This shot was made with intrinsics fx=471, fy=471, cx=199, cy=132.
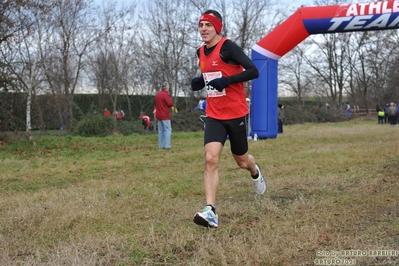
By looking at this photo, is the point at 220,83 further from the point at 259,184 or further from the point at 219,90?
the point at 259,184

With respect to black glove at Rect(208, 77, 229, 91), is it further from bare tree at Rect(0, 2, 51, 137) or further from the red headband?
bare tree at Rect(0, 2, 51, 137)

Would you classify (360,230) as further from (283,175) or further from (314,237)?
(283,175)

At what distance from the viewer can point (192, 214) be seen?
16.2 feet

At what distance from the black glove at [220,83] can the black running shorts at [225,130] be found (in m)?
0.37

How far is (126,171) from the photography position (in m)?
8.94

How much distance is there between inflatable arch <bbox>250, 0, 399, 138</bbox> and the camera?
12.4 metres

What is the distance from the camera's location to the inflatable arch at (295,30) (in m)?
12.4

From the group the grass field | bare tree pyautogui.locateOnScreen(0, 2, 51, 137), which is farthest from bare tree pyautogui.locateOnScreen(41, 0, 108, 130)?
the grass field

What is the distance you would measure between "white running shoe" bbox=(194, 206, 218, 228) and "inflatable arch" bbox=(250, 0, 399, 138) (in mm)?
9940

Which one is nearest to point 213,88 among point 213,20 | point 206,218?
point 213,20

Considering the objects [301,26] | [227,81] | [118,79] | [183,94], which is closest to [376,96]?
[183,94]

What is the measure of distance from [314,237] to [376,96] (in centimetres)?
5056

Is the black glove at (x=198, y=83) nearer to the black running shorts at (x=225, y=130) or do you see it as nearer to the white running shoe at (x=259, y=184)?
the black running shorts at (x=225, y=130)

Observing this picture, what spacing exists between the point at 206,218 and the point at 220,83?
1264 millimetres
